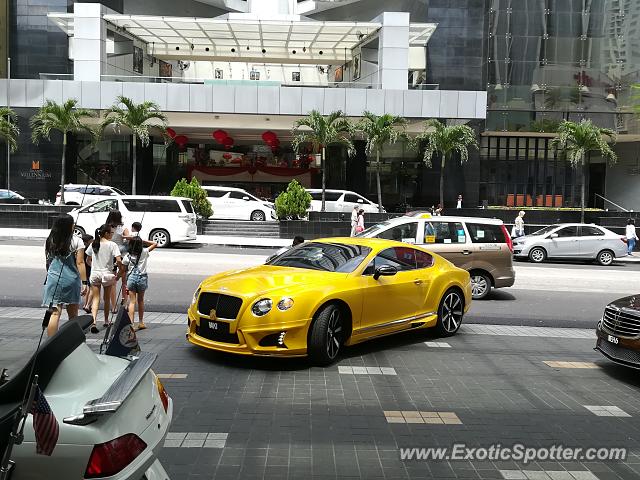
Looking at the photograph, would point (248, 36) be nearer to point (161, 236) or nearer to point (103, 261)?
point (161, 236)

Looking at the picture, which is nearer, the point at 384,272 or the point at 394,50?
the point at 384,272

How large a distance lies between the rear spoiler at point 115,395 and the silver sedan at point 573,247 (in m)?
21.8

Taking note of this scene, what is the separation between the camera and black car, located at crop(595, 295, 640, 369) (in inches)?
273

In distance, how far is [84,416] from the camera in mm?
2578

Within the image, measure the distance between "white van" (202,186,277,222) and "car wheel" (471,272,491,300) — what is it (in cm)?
1780

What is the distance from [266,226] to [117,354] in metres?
25.1

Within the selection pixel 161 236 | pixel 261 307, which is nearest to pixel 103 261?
pixel 261 307

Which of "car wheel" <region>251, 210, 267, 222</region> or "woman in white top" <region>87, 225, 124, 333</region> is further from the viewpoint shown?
"car wheel" <region>251, 210, 267, 222</region>

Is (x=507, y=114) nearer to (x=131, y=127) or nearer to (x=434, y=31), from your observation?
(x=434, y=31)

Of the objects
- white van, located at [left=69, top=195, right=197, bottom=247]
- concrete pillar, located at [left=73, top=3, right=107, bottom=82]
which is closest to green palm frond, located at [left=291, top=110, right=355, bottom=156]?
white van, located at [left=69, top=195, right=197, bottom=247]

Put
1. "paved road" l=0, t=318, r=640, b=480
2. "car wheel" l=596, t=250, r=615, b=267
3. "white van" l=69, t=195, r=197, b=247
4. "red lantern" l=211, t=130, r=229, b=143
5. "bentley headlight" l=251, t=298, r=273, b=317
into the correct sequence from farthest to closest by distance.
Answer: "red lantern" l=211, t=130, r=229, b=143 < "car wheel" l=596, t=250, r=615, b=267 < "white van" l=69, t=195, r=197, b=247 < "bentley headlight" l=251, t=298, r=273, b=317 < "paved road" l=0, t=318, r=640, b=480

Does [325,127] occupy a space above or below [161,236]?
above

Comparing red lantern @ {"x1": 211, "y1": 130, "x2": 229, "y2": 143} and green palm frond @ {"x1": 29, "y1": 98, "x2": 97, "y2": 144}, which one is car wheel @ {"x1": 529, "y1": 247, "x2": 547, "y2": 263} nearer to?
red lantern @ {"x1": 211, "y1": 130, "x2": 229, "y2": 143}

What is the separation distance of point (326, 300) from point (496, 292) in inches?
331
